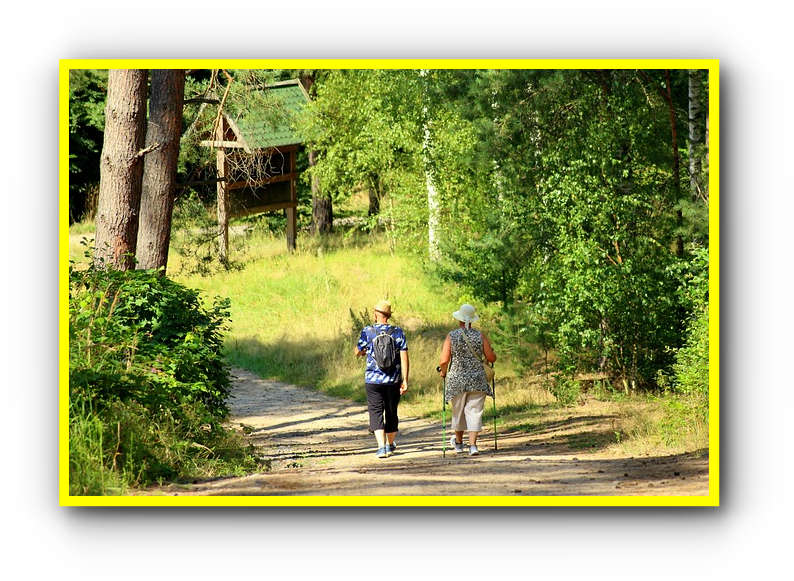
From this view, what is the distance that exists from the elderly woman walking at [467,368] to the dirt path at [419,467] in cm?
56

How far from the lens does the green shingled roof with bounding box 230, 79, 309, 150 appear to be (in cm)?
2625

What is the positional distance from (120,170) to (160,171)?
3.06 ft

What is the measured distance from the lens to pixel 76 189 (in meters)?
34.2

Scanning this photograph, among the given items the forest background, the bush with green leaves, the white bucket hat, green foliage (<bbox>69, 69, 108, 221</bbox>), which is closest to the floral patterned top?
the white bucket hat

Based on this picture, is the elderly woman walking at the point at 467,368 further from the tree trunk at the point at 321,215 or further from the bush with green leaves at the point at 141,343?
the tree trunk at the point at 321,215

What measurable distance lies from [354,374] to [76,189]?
19.2 m

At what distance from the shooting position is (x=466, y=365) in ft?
37.9

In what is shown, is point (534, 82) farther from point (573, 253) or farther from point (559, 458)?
point (559, 458)

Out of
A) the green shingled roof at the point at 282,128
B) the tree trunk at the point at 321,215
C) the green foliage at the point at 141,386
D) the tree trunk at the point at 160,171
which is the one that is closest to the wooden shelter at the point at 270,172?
the green shingled roof at the point at 282,128

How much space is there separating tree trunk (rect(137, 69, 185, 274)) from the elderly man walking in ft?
10.4

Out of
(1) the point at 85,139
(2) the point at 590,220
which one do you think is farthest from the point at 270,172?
(2) the point at 590,220

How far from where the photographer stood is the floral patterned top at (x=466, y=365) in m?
11.5

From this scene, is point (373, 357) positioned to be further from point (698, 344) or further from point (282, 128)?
point (282, 128)

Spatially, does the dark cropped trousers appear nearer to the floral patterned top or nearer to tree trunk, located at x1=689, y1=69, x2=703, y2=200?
the floral patterned top
